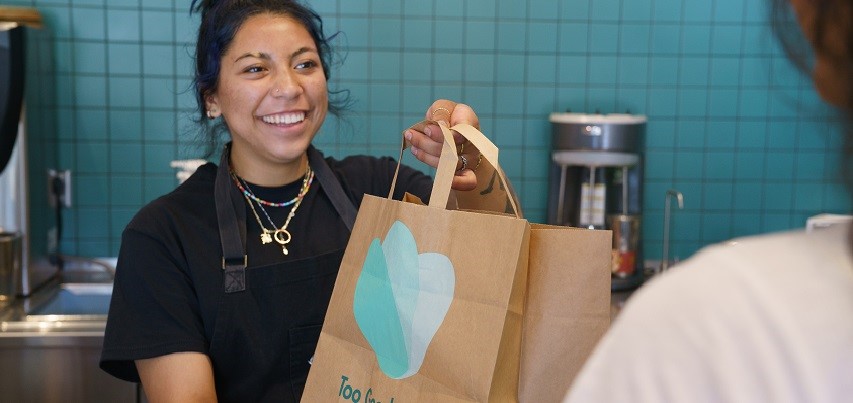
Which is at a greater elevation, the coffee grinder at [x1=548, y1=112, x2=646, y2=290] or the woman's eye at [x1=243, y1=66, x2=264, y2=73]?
the woman's eye at [x1=243, y1=66, x2=264, y2=73]

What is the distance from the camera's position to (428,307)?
3.32ft

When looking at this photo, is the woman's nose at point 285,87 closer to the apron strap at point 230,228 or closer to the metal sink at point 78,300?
the apron strap at point 230,228

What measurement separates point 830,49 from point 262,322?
3.54ft

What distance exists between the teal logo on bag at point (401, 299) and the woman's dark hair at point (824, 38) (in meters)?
0.54

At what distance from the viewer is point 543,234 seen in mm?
997

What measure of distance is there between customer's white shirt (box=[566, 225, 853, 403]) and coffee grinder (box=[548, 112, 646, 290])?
2017 millimetres

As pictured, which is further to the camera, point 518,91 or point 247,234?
point 518,91

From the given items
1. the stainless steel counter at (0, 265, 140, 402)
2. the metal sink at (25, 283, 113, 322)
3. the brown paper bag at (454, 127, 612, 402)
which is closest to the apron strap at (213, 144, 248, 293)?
the brown paper bag at (454, 127, 612, 402)

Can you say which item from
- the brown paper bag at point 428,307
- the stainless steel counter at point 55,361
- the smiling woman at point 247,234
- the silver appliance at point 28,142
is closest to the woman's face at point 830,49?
the brown paper bag at point 428,307

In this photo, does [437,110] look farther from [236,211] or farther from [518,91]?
[518,91]

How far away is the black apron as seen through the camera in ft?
4.50

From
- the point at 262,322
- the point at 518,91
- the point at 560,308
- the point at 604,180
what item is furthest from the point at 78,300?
the point at 560,308

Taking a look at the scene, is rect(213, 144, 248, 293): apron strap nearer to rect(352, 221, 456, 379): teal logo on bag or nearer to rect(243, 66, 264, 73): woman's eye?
rect(243, 66, 264, 73): woman's eye

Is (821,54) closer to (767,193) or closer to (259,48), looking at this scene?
(259,48)
